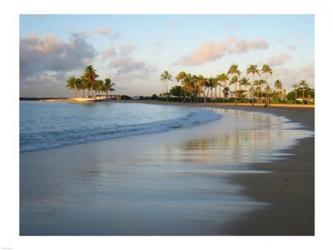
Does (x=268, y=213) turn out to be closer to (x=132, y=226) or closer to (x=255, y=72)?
(x=132, y=226)

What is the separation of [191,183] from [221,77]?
119 m

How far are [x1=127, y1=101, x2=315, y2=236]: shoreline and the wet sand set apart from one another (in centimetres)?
1

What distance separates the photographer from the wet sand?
207 inches

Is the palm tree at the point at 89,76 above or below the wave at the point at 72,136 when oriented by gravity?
above

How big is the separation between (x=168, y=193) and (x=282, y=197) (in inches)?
65.1

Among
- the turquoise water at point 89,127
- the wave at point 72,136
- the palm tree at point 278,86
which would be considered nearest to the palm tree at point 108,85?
the palm tree at point 278,86

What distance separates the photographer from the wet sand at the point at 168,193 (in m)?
5.25

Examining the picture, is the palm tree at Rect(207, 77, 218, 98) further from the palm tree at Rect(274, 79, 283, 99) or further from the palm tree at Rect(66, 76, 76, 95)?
the palm tree at Rect(66, 76, 76, 95)

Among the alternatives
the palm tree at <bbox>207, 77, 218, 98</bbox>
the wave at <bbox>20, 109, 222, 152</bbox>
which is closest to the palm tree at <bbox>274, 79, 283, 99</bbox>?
the palm tree at <bbox>207, 77, 218, 98</bbox>

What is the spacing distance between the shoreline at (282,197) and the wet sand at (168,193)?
12mm

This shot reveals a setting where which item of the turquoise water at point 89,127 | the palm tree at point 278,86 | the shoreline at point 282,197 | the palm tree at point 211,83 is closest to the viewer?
the shoreline at point 282,197

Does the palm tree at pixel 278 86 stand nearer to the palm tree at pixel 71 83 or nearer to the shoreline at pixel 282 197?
the palm tree at pixel 71 83

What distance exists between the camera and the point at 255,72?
342ft
